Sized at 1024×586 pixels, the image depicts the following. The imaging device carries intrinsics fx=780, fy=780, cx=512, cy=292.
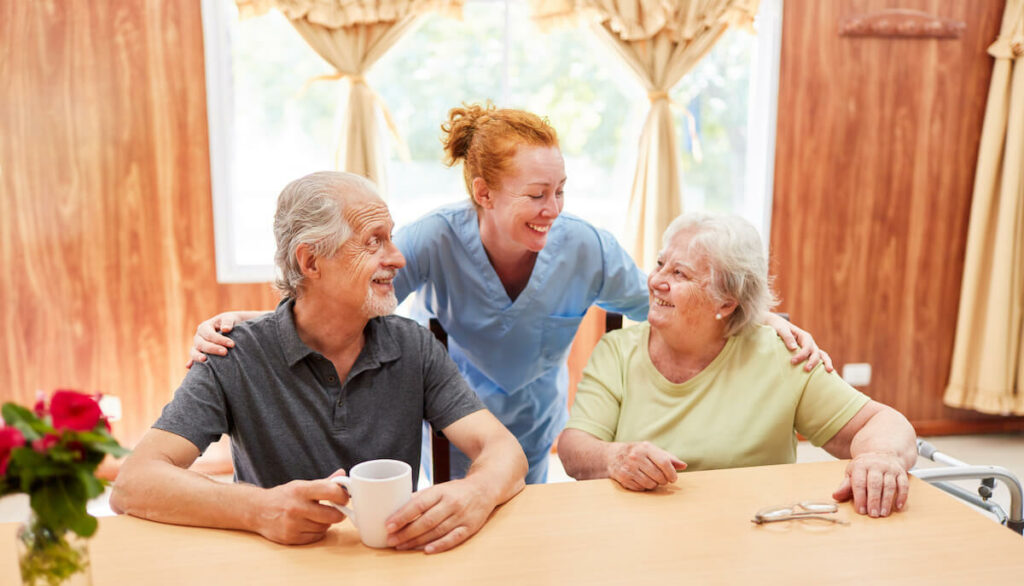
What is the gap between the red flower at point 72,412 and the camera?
0.83 m

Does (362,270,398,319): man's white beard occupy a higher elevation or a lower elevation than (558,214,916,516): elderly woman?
higher

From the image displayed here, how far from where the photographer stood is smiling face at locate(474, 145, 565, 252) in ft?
6.08

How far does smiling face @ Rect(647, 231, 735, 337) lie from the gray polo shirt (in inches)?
18.1

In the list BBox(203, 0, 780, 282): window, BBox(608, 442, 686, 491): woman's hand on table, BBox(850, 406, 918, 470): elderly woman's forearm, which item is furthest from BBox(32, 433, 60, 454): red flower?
BBox(203, 0, 780, 282): window

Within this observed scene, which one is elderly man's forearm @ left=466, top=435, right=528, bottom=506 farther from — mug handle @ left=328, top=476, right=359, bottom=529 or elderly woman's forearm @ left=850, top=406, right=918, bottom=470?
elderly woman's forearm @ left=850, top=406, right=918, bottom=470

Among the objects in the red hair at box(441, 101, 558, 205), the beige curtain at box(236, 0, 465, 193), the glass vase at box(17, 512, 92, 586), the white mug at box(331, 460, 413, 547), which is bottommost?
the white mug at box(331, 460, 413, 547)

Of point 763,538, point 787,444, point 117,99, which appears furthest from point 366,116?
point 763,538

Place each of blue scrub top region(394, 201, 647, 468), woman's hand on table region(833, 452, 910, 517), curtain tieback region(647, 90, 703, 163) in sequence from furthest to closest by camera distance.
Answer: curtain tieback region(647, 90, 703, 163)
blue scrub top region(394, 201, 647, 468)
woman's hand on table region(833, 452, 910, 517)

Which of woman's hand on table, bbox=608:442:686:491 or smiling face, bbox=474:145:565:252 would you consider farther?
smiling face, bbox=474:145:565:252

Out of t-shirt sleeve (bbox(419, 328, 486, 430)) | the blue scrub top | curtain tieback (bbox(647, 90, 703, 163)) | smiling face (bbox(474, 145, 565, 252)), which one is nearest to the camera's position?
t-shirt sleeve (bbox(419, 328, 486, 430))

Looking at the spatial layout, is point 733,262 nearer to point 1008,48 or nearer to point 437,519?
point 437,519

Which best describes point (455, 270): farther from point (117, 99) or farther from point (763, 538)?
point (117, 99)

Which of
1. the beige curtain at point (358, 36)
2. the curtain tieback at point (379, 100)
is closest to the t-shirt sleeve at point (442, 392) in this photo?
the beige curtain at point (358, 36)

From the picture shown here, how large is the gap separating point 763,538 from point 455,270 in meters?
1.09
